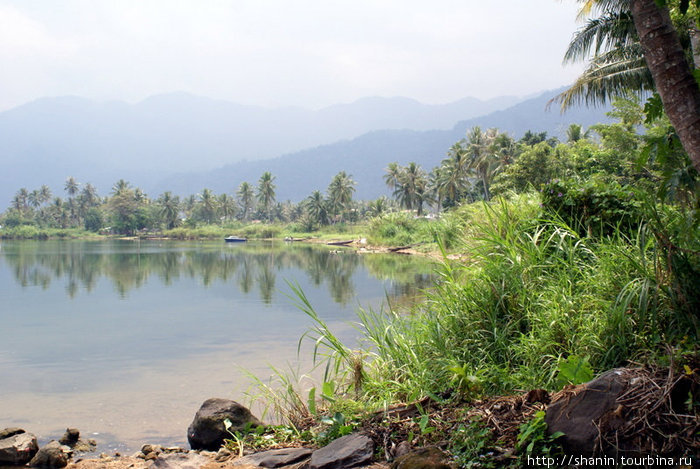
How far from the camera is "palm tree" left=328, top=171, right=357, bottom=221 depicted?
80.9m

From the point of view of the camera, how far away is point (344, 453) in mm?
2965

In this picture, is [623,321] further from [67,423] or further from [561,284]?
[67,423]

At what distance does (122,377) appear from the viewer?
25.3 feet

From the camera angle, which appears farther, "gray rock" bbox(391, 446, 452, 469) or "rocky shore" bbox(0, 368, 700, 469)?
"gray rock" bbox(391, 446, 452, 469)

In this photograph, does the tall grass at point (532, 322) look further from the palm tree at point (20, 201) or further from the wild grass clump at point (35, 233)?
the palm tree at point (20, 201)

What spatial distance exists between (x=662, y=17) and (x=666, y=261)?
1.44 meters

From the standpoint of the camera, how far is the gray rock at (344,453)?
114 inches

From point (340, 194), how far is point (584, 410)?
7879cm

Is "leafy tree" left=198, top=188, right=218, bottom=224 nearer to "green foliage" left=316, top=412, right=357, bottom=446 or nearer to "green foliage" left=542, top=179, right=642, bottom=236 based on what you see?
"green foliage" left=542, top=179, right=642, bottom=236

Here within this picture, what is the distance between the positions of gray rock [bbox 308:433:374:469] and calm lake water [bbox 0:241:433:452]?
1.91 metres

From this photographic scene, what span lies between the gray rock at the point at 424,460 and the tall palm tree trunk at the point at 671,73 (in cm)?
200

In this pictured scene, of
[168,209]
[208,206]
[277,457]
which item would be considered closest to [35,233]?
[168,209]

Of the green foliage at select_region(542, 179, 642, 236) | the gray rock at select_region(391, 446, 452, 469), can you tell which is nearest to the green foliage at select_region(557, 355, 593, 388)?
the gray rock at select_region(391, 446, 452, 469)

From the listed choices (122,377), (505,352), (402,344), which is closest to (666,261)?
(505,352)
